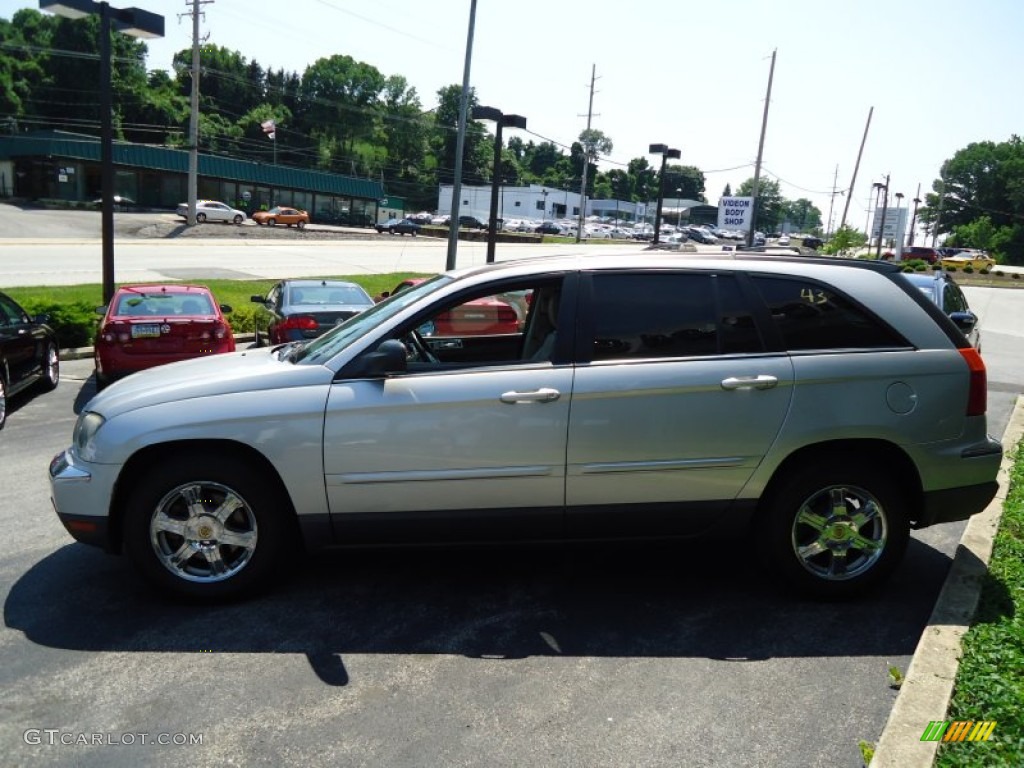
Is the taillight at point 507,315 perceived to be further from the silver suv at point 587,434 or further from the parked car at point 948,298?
the parked car at point 948,298

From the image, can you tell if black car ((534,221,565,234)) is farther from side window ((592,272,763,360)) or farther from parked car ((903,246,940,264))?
side window ((592,272,763,360))

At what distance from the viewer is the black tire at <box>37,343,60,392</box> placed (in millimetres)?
10523

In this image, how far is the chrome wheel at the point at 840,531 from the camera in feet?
14.8

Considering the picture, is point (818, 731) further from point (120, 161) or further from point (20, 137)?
point (20, 137)

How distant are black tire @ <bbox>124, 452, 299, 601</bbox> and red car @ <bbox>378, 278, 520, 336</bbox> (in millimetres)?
1352

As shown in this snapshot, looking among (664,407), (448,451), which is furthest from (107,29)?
(664,407)

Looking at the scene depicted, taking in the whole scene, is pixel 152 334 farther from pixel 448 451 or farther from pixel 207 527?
pixel 448 451

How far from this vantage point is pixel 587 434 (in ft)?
14.0

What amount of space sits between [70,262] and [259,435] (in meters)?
28.3

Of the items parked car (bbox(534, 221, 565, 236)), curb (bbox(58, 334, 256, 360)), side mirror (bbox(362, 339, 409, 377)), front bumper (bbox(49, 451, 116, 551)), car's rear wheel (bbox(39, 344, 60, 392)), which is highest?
parked car (bbox(534, 221, 565, 236))

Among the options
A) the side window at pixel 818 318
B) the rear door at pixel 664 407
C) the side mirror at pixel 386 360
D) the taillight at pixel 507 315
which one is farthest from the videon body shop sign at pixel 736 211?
the side mirror at pixel 386 360

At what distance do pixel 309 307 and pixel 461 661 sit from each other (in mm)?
9242

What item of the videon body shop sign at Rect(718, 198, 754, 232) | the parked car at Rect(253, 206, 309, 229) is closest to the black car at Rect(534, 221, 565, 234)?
the parked car at Rect(253, 206, 309, 229)

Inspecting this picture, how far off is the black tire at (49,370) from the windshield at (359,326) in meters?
7.24
